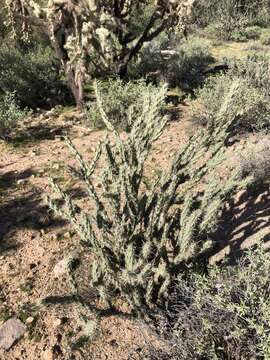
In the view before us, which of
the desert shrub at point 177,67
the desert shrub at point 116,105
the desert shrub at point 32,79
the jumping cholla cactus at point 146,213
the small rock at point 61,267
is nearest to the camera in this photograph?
the jumping cholla cactus at point 146,213

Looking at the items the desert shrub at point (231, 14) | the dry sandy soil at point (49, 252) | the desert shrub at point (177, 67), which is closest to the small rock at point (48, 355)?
the dry sandy soil at point (49, 252)

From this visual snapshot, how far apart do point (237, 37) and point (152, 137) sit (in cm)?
1171

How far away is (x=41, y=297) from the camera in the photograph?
11.6ft

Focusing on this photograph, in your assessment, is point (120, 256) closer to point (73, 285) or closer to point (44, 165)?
point (73, 285)

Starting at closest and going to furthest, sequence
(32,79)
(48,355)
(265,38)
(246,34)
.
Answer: (48,355)
(32,79)
(265,38)
(246,34)

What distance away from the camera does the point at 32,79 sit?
764 cm

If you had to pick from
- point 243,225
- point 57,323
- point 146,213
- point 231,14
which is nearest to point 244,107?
point 243,225

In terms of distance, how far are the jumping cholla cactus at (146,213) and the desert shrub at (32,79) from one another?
4.77m

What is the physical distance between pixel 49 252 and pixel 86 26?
157 inches

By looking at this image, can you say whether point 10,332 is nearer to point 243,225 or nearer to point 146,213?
point 146,213

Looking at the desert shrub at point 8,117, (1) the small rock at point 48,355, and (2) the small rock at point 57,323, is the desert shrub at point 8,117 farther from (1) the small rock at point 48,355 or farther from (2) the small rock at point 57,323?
(1) the small rock at point 48,355

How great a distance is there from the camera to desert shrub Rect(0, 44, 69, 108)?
7469mm

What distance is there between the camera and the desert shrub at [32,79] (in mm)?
7469

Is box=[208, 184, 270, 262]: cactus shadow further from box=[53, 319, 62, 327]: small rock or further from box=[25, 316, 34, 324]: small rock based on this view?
box=[25, 316, 34, 324]: small rock
